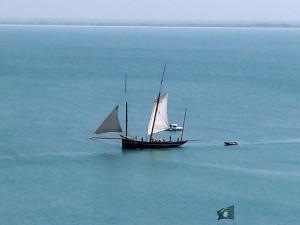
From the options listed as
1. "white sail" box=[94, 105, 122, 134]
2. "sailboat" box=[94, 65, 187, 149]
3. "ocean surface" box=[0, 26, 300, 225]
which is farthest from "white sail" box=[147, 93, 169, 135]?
"white sail" box=[94, 105, 122, 134]

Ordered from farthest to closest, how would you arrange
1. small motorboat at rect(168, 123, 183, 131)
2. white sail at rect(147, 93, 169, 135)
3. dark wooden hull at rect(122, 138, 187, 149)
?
small motorboat at rect(168, 123, 183, 131) → white sail at rect(147, 93, 169, 135) → dark wooden hull at rect(122, 138, 187, 149)

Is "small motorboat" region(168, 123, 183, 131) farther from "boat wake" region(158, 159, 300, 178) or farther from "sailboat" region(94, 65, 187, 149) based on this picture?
"boat wake" region(158, 159, 300, 178)

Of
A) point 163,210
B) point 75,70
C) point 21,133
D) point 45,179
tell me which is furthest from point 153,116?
point 75,70

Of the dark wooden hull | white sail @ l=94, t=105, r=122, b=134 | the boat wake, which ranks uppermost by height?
white sail @ l=94, t=105, r=122, b=134

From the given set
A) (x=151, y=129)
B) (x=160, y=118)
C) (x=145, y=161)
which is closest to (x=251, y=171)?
(x=145, y=161)

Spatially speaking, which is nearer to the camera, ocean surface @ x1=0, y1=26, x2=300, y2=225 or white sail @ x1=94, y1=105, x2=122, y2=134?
ocean surface @ x1=0, y1=26, x2=300, y2=225

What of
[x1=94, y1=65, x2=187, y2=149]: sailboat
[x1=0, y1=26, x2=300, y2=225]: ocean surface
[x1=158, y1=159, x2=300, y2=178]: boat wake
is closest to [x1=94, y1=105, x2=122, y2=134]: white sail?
[x1=94, y1=65, x2=187, y2=149]: sailboat

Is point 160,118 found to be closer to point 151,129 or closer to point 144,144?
point 151,129

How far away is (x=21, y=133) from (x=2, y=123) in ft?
23.6

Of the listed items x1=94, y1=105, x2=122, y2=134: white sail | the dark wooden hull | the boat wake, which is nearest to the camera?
the boat wake

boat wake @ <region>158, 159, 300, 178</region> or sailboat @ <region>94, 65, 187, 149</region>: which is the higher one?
sailboat @ <region>94, 65, 187, 149</region>

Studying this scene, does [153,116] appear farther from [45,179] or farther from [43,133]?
[45,179]

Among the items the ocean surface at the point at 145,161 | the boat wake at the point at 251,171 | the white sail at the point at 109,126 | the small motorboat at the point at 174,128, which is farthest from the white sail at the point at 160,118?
the boat wake at the point at 251,171

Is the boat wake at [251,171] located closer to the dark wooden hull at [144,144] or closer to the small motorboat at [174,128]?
the dark wooden hull at [144,144]
